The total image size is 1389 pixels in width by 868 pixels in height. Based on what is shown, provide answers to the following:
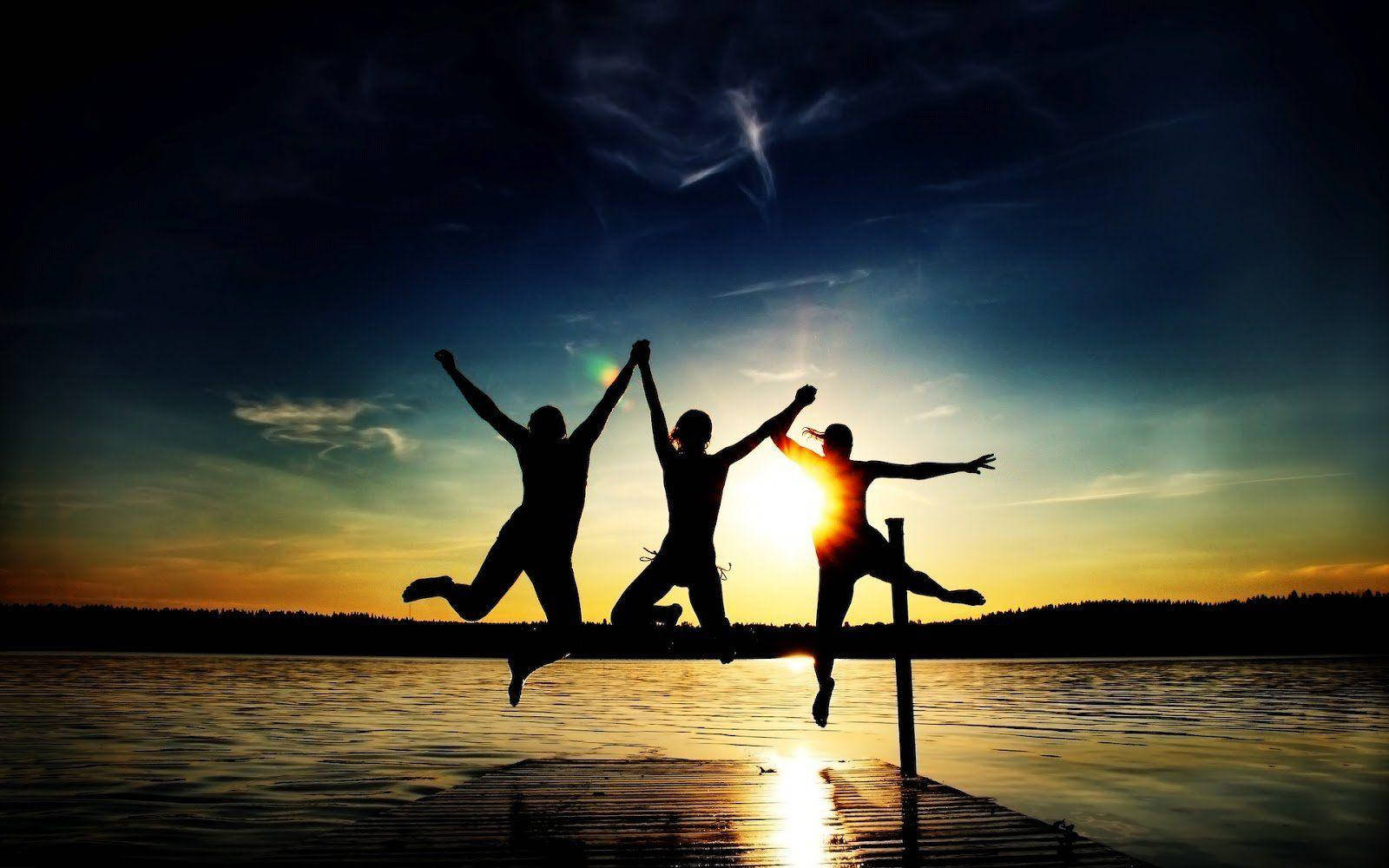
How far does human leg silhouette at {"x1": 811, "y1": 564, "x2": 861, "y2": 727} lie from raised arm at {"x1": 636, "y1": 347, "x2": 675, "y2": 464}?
2.69 meters

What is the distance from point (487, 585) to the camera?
26.6 feet

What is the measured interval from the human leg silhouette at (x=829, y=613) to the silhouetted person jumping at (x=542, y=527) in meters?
3.07

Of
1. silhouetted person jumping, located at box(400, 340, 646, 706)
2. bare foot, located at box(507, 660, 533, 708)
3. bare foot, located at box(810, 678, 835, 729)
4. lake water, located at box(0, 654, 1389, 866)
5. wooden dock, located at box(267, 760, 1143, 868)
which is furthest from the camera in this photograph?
lake water, located at box(0, 654, 1389, 866)

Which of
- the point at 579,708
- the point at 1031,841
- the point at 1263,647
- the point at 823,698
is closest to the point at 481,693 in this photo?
the point at 579,708

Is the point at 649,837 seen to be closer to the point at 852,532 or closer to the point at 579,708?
the point at 852,532

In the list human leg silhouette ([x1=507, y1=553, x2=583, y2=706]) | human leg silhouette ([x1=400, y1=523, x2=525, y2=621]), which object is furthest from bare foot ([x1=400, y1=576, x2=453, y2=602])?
human leg silhouette ([x1=507, y1=553, x2=583, y2=706])

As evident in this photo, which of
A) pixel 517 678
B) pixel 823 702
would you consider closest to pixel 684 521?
pixel 517 678

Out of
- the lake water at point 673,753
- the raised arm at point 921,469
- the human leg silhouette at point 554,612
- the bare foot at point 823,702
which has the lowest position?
the lake water at point 673,753

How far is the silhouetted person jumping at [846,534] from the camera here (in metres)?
9.73

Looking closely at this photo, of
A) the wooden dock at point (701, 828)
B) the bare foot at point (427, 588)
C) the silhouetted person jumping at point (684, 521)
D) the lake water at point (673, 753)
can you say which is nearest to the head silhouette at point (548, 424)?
the silhouetted person jumping at point (684, 521)

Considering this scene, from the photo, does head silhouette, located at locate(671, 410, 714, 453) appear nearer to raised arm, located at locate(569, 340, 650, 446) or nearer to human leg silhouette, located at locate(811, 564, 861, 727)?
raised arm, located at locate(569, 340, 650, 446)

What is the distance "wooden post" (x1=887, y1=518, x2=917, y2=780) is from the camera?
10570mm

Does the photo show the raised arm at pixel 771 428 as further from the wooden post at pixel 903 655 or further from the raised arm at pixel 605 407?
the wooden post at pixel 903 655

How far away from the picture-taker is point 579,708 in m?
31.6
